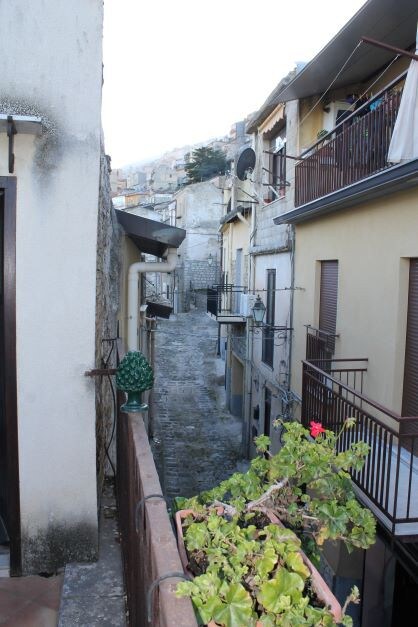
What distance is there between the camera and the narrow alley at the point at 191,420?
12.8 meters

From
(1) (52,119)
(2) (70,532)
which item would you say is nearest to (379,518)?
(2) (70,532)

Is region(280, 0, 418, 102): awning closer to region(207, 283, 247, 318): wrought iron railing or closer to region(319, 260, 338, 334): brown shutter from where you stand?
region(319, 260, 338, 334): brown shutter

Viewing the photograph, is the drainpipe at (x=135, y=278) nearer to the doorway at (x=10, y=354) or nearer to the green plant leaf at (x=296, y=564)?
the doorway at (x=10, y=354)

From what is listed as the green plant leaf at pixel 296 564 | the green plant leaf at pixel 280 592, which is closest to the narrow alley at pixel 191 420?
the green plant leaf at pixel 296 564

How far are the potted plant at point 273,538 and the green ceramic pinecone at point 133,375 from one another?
0.99 metres

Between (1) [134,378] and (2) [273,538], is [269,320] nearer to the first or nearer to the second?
(1) [134,378]

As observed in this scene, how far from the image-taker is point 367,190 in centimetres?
703

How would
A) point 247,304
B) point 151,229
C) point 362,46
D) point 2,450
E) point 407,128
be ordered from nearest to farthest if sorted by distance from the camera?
point 2,450 → point 407,128 → point 151,229 → point 362,46 → point 247,304

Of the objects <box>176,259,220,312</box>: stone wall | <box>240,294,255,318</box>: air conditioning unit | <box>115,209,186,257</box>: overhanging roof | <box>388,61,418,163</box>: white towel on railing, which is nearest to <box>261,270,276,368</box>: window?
<box>240,294,255,318</box>: air conditioning unit

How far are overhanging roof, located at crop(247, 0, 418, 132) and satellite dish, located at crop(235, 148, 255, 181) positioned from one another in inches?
119

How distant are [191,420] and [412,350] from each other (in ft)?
36.9

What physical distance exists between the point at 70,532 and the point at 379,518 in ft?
10.8

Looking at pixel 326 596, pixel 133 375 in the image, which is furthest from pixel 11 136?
pixel 326 596

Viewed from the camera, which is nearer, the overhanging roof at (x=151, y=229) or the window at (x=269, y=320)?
the overhanging roof at (x=151, y=229)
